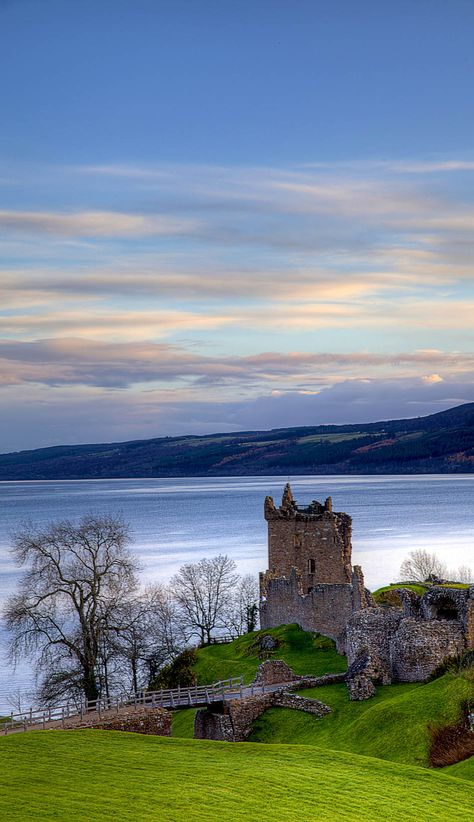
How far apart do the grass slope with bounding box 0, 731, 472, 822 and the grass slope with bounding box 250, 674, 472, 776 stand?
273 centimetres

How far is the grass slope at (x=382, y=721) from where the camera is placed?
31859 mm

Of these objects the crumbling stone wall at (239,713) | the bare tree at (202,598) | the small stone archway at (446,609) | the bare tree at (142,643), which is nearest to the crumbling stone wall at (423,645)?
the small stone archway at (446,609)

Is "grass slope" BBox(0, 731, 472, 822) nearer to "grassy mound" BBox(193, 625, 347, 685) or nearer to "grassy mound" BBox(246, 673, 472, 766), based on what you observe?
"grassy mound" BBox(246, 673, 472, 766)

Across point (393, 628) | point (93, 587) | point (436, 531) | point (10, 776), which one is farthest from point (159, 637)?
point (436, 531)

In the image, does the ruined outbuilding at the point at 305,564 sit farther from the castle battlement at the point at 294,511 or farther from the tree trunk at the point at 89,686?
the tree trunk at the point at 89,686

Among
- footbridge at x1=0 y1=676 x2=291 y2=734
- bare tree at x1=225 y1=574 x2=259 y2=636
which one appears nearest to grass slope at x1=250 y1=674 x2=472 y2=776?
footbridge at x1=0 y1=676 x2=291 y2=734

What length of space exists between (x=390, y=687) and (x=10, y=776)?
59.4ft

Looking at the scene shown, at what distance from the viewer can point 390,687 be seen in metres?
38.6

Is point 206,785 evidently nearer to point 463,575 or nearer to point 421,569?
point 421,569

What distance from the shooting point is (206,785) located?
2456 centimetres

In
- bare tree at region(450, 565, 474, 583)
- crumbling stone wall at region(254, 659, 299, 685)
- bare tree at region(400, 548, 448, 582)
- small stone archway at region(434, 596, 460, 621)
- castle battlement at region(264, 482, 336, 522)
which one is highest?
castle battlement at region(264, 482, 336, 522)

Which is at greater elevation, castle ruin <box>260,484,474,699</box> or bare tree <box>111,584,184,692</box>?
castle ruin <box>260,484,474,699</box>

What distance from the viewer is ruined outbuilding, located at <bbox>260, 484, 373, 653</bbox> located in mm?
53219

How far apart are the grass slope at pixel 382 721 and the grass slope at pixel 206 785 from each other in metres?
2.73
